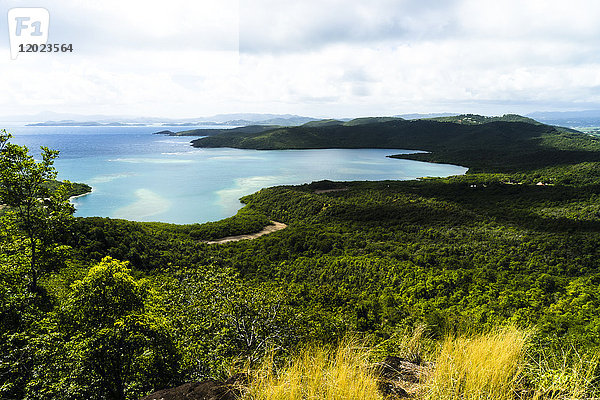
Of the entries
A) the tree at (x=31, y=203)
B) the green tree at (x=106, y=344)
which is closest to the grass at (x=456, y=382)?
the green tree at (x=106, y=344)

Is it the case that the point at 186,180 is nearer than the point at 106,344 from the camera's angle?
No

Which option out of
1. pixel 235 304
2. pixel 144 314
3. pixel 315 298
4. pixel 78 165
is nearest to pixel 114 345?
pixel 144 314

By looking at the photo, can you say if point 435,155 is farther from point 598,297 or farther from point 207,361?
point 207,361

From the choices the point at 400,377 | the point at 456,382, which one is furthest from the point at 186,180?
the point at 456,382

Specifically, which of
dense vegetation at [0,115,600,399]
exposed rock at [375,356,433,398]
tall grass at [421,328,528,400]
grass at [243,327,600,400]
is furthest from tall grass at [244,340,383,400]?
dense vegetation at [0,115,600,399]

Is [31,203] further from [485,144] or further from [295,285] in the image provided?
[485,144]

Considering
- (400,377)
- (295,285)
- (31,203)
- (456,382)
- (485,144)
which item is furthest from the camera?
(485,144)

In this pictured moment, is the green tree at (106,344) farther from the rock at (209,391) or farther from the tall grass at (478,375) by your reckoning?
the tall grass at (478,375)

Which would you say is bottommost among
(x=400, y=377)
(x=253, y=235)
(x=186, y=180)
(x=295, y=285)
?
(x=253, y=235)
